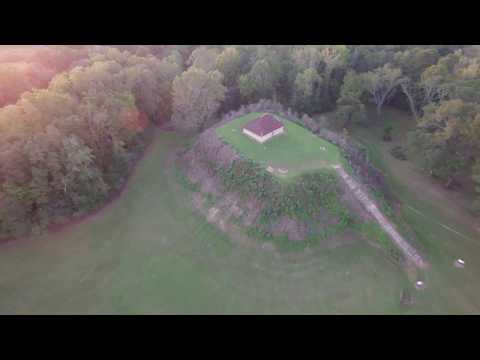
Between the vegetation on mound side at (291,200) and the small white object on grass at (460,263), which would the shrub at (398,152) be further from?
the small white object on grass at (460,263)

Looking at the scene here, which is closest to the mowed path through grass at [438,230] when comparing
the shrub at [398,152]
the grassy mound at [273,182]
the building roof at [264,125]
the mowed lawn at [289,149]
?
the shrub at [398,152]

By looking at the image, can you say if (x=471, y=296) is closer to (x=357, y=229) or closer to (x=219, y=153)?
(x=357, y=229)

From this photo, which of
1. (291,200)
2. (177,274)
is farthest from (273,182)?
(177,274)

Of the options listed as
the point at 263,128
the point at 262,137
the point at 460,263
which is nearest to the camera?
the point at 460,263

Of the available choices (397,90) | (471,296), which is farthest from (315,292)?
(397,90)

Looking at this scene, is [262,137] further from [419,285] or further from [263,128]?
[419,285]

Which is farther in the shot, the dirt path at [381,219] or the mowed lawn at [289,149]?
the mowed lawn at [289,149]
